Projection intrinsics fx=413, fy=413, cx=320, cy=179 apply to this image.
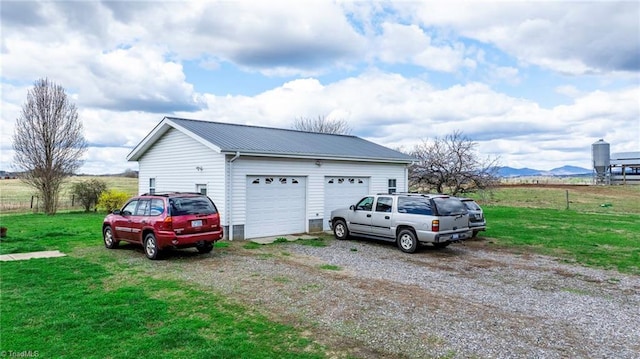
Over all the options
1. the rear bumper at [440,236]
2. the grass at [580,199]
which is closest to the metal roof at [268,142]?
the rear bumper at [440,236]

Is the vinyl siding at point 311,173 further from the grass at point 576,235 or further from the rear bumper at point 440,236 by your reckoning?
the rear bumper at point 440,236

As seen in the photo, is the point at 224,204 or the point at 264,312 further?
the point at 224,204

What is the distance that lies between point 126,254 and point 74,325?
217 inches

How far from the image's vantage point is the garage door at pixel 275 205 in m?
13.6

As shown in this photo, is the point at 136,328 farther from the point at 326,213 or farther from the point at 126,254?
the point at 326,213

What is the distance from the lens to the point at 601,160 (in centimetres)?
4397

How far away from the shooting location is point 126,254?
10.6 m

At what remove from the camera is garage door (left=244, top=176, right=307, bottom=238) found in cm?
1362

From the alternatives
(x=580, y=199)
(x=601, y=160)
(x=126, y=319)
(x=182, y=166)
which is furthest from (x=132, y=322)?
(x=601, y=160)

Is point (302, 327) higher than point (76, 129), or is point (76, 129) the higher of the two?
point (76, 129)

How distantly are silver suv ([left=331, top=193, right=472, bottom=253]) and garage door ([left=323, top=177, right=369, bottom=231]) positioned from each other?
2817mm

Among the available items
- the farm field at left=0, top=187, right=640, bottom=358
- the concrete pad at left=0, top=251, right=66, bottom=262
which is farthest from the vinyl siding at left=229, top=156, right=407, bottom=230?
the concrete pad at left=0, top=251, right=66, bottom=262

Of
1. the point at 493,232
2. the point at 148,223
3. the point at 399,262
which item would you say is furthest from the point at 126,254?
the point at 493,232

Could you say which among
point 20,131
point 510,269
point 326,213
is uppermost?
point 20,131
